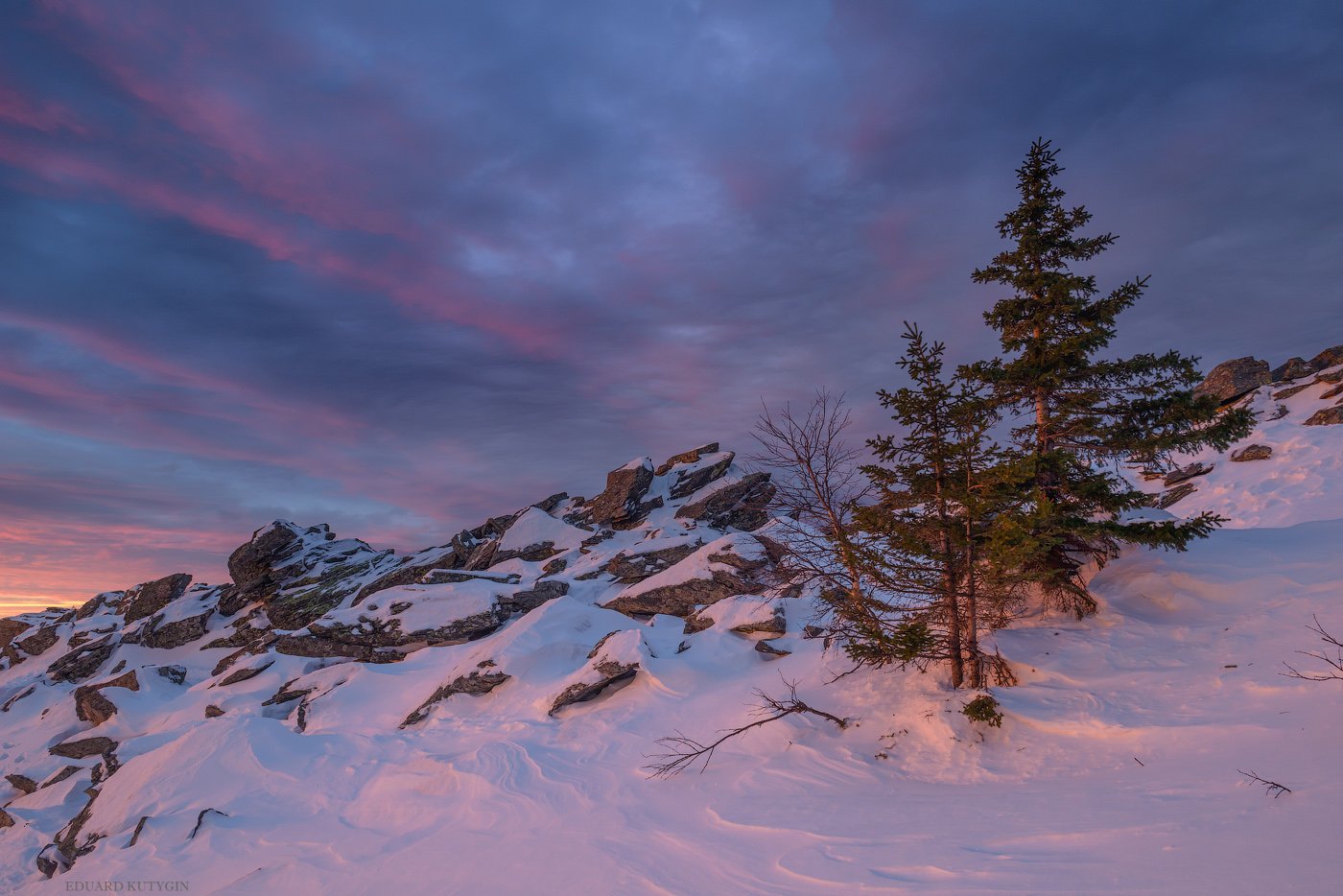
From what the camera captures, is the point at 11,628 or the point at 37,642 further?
the point at 11,628

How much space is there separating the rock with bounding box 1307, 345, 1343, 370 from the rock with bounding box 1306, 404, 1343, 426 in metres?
14.5

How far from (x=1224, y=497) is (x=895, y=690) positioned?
31.3m

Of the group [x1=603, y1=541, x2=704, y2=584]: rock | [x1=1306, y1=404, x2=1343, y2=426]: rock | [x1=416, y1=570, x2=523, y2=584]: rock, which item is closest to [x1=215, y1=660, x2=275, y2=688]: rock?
[x1=416, y1=570, x2=523, y2=584]: rock

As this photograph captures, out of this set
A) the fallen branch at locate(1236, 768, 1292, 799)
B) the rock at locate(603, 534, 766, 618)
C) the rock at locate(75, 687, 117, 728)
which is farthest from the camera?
the rock at locate(75, 687, 117, 728)

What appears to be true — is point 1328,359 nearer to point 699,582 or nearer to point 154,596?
point 699,582

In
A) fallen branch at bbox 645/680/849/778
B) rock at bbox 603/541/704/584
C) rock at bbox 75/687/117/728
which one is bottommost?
rock at bbox 75/687/117/728

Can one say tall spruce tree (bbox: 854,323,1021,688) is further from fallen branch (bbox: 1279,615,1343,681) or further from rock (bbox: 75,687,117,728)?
rock (bbox: 75,687,117,728)

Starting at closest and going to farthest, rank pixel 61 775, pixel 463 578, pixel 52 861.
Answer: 1. pixel 52 861
2. pixel 61 775
3. pixel 463 578

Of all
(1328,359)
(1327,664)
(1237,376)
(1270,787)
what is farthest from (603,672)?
(1328,359)

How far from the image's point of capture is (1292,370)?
4875 centimetres

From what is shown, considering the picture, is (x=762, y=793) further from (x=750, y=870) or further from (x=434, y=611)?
(x=434, y=611)

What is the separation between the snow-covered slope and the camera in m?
6.84

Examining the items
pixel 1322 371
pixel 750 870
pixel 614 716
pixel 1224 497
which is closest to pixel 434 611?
pixel 614 716

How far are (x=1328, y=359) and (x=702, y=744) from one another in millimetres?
63151
